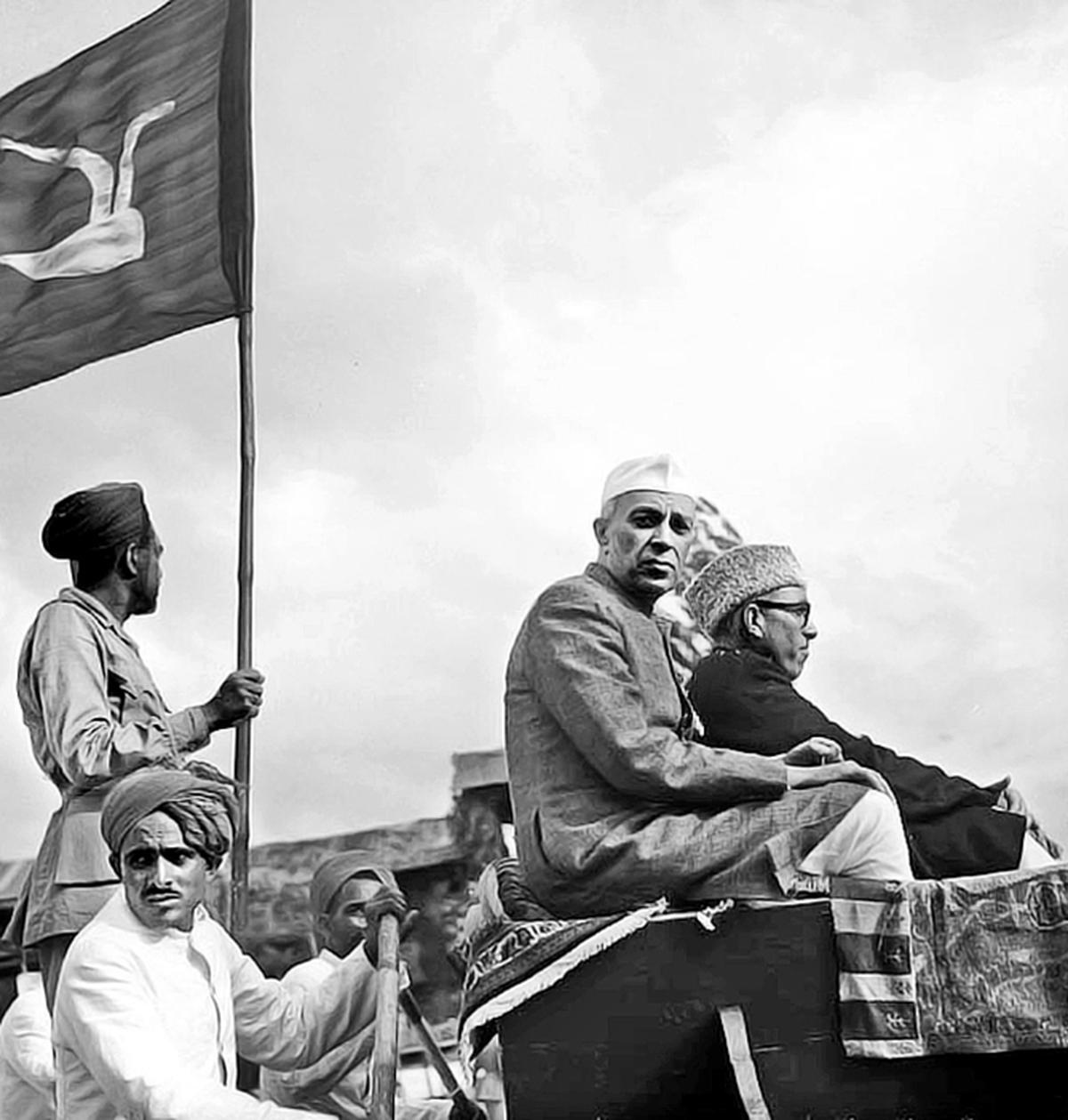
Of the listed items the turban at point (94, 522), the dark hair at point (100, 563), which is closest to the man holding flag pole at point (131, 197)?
the turban at point (94, 522)

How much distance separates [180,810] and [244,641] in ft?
4.97

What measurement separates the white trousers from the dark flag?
254cm

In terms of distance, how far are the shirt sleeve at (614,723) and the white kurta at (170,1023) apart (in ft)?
2.00

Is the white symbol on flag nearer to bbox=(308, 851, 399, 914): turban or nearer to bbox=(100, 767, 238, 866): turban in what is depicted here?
bbox=(308, 851, 399, 914): turban

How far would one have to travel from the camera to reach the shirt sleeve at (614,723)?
3.76 m

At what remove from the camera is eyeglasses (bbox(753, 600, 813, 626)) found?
4371 millimetres

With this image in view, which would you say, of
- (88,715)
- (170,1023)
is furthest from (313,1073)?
(170,1023)

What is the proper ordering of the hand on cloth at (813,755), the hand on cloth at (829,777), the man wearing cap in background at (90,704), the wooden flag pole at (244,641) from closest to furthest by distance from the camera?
the hand on cloth at (829,777) < the hand on cloth at (813,755) < the man wearing cap in background at (90,704) < the wooden flag pole at (244,641)

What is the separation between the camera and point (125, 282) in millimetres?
5609

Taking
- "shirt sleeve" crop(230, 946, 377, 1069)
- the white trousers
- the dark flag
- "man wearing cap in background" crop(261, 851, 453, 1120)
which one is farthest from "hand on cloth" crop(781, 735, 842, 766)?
the dark flag

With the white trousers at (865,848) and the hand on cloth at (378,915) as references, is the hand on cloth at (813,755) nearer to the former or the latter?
the white trousers at (865,848)

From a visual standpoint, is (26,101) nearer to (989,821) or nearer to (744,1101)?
(989,821)

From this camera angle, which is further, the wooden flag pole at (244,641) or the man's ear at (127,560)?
the wooden flag pole at (244,641)

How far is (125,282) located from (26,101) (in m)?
0.87
